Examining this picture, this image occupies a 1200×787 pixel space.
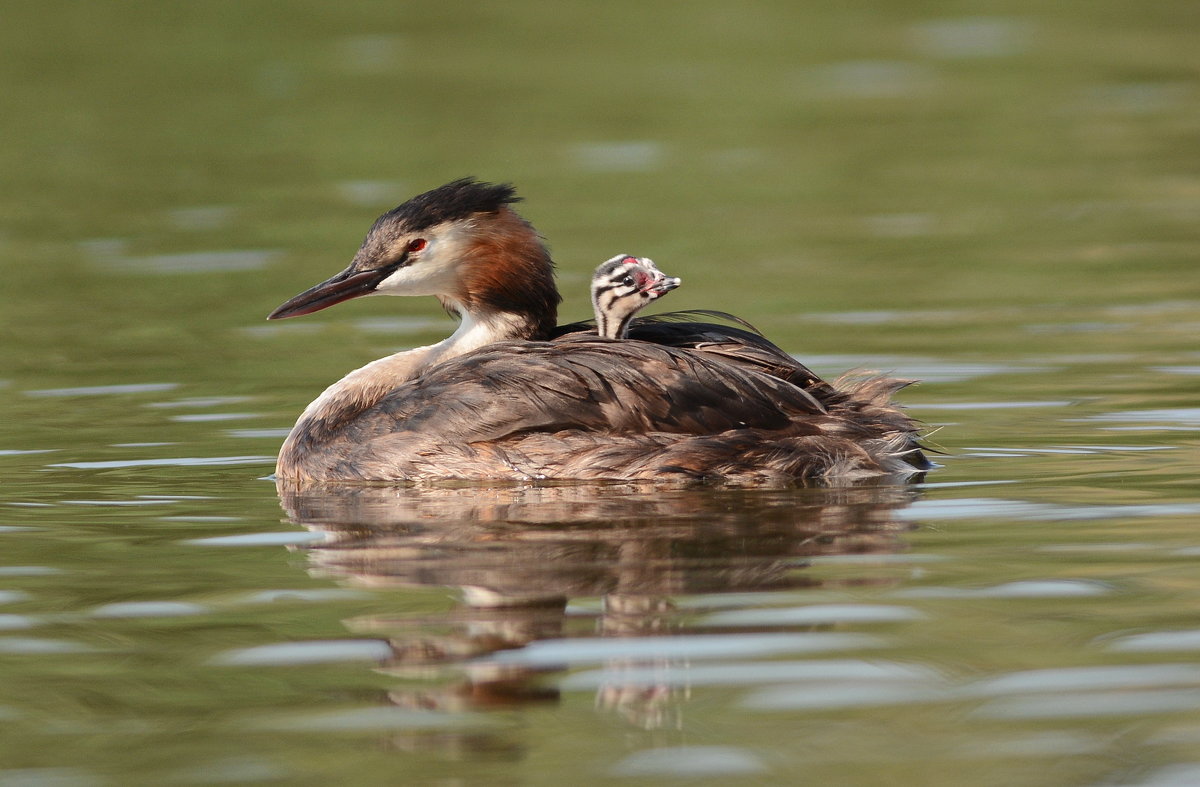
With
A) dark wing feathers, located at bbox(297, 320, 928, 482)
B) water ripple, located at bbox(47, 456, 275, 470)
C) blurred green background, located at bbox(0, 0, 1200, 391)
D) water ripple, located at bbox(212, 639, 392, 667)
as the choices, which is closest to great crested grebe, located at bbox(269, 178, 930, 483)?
dark wing feathers, located at bbox(297, 320, 928, 482)

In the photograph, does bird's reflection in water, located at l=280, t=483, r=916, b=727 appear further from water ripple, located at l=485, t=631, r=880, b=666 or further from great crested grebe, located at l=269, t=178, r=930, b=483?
great crested grebe, located at l=269, t=178, r=930, b=483

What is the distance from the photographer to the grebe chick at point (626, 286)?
8734 mm

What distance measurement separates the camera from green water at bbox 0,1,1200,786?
17.5ft

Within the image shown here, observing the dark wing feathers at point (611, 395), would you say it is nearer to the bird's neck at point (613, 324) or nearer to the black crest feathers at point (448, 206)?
the bird's neck at point (613, 324)

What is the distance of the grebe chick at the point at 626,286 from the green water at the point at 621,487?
84cm

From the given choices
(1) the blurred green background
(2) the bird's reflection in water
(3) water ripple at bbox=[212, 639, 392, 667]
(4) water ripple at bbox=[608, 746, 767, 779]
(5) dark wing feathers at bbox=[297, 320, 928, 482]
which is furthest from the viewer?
(1) the blurred green background

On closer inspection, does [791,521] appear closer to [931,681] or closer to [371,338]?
[931,681]

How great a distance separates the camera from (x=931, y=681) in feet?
18.2

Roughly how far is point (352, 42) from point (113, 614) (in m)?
21.6

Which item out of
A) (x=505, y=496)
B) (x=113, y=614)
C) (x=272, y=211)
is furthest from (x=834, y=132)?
(x=113, y=614)

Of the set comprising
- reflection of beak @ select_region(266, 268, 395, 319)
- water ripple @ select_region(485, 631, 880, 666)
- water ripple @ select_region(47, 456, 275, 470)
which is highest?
reflection of beak @ select_region(266, 268, 395, 319)

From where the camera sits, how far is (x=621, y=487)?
27.5 feet

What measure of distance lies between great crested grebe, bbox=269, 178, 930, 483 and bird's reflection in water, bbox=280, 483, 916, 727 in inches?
5.0

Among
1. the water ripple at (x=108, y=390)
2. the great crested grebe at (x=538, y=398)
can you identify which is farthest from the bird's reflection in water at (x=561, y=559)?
the water ripple at (x=108, y=390)
